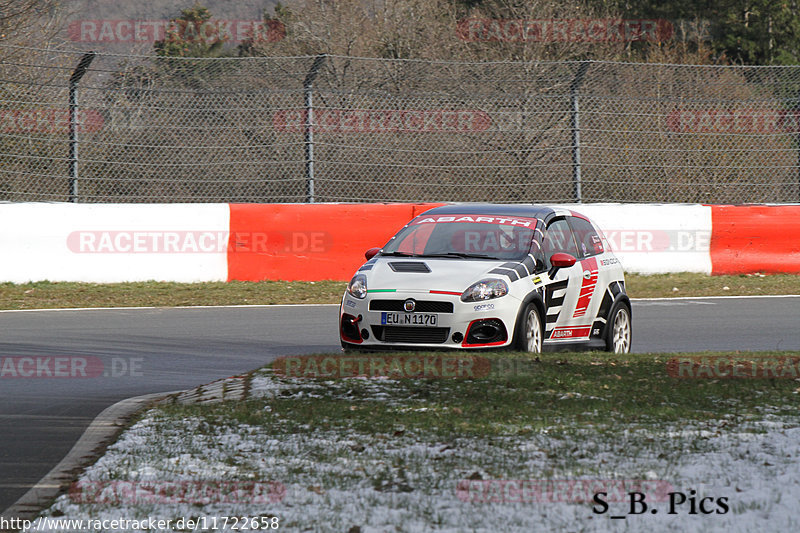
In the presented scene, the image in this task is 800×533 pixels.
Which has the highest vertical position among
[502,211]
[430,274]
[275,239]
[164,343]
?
[502,211]

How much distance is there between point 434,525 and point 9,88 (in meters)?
15.0

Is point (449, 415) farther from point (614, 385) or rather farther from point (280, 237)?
point (280, 237)

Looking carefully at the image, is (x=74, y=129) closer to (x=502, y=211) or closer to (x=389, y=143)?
(x=389, y=143)

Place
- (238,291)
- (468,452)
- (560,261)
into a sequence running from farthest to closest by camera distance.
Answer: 1. (238,291)
2. (560,261)
3. (468,452)

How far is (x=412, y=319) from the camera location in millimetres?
9125

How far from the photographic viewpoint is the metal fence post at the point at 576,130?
18.2 metres

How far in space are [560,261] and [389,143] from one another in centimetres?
1043

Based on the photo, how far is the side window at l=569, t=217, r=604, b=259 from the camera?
1057cm

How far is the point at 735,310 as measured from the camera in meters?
14.2

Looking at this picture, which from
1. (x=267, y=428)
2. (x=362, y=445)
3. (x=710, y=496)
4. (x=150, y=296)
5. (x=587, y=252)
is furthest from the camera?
(x=150, y=296)

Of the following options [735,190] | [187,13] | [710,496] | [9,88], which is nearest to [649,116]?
[735,190]

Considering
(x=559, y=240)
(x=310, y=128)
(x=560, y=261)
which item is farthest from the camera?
(x=310, y=128)

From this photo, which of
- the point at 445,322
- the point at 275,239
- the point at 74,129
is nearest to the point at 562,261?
the point at 445,322

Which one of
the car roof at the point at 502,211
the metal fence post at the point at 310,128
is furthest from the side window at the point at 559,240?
the metal fence post at the point at 310,128
